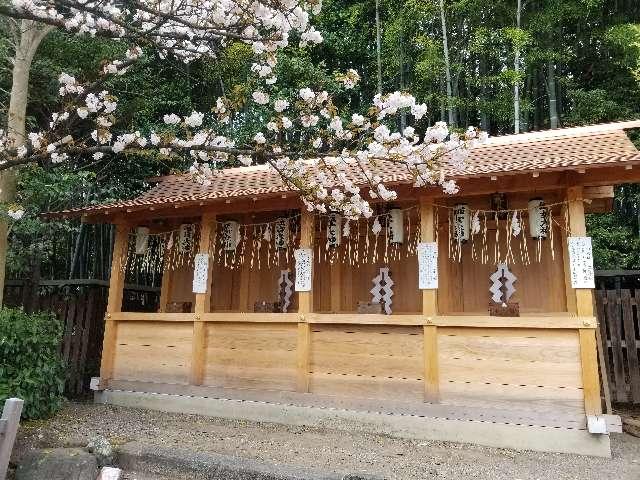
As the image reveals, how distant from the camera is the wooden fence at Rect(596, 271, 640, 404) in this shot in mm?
7758

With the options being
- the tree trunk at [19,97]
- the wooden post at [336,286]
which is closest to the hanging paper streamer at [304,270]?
the wooden post at [336,286]

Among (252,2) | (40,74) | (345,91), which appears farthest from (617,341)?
(40,74)

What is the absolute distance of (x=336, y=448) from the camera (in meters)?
5.21

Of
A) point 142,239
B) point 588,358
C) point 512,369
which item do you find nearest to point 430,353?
point 512,369

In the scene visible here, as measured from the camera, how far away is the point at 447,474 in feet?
14.5

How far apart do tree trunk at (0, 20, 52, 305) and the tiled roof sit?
2.28 ft

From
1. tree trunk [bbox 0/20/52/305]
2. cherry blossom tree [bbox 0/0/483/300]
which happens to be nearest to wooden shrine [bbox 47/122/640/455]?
tree trunk [bbox 0/20/52/305]

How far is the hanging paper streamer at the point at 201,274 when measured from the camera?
719 centimetres

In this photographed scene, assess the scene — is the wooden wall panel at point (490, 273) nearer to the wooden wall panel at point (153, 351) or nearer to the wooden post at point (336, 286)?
the wooden post at point (336, 286)

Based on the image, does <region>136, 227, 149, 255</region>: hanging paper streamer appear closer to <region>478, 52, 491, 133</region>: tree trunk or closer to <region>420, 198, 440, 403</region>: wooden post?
<region>420, 198, 440, 403</region>: wooden post

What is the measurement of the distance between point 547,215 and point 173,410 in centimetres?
563

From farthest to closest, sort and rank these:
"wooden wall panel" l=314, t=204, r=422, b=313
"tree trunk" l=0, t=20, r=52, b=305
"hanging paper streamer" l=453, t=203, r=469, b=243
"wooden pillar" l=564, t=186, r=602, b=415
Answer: "wooden wall panel" l=314, t=204, r=422, b=313, "tree trunk" l=0, t=20, r=52, b=305, "hanging paper streamer" l=453, t=203, r=469, b=243, "wooden pillar" l=564, t=186, r=602, b=415

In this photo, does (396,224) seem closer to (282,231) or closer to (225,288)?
(282,231)

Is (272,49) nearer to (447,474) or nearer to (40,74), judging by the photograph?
(447,474)
